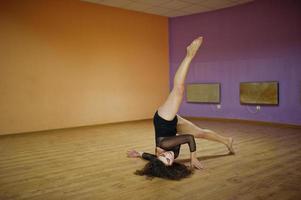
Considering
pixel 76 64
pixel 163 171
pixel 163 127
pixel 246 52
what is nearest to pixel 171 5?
pixel 246 52

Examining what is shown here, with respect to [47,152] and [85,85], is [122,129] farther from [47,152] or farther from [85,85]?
[47,152]

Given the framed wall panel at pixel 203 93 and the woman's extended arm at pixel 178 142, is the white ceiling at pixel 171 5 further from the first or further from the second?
the woman's extended arm at pixel 178 142

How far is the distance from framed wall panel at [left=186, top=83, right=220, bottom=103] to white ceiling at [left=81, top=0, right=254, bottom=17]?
6.02 feet

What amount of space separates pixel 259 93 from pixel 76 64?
401 centimetres

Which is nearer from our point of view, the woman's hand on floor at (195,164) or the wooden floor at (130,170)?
the wooden floor at (130,170)

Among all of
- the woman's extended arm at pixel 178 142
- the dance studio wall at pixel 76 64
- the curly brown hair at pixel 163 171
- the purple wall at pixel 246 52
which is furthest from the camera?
the purple wall at pixel 246 52

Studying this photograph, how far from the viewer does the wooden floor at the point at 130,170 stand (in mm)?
2338

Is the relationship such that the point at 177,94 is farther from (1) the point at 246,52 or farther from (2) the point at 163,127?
(1) the point at 246,52

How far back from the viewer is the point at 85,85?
630 cm

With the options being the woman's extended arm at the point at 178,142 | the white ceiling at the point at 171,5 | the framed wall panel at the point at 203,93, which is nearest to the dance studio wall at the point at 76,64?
the white ceiling at the point at 171,5

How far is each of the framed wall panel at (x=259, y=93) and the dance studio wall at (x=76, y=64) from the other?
230cm

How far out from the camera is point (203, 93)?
23.4 feet

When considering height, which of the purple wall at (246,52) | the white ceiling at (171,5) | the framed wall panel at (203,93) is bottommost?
the framed wall panel at (203,93)

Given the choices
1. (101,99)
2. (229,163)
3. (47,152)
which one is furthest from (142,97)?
(229,163)
